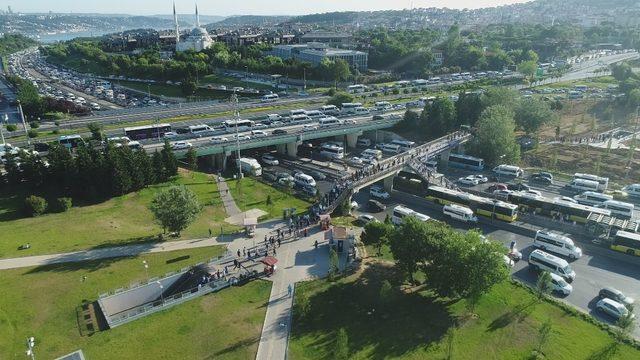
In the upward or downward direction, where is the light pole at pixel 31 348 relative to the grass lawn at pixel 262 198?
upward

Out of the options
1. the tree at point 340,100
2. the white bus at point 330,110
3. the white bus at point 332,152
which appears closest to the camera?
the white bus at point 332,152

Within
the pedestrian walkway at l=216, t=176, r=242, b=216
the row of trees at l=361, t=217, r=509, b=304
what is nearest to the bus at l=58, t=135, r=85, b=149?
the pedestrian walkway at l=216, t=176, r=242, b=216

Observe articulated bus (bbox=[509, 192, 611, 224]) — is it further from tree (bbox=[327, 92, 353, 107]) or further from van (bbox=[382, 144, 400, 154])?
tree (bbox=[327, 92, 353, 107])

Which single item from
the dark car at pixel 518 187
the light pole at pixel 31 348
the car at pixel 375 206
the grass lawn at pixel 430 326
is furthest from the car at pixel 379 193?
the light pole at pixel 31 348

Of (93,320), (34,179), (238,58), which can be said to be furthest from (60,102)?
(93,320)

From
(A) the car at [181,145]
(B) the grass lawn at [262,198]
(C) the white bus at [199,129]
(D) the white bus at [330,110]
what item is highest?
(D) the white bus at [330,110]

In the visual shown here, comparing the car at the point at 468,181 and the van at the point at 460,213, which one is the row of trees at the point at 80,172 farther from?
the car at the point at 468,181
